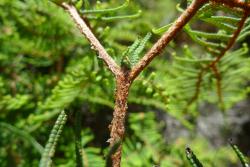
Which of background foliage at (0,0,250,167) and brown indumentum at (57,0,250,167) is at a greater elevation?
brown indumentum at (57,0,250,167)

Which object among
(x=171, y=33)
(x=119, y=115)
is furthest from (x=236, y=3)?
(x=119, y=115)

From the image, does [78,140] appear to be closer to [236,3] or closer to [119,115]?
[119,115]

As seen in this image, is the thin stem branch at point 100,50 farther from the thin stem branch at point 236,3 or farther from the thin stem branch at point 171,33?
the thin stem branch at point 236,3

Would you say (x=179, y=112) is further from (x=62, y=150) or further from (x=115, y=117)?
(x=115, y=117)

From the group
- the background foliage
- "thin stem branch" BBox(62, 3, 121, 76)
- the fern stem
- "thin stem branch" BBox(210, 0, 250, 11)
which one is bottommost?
the background foliage

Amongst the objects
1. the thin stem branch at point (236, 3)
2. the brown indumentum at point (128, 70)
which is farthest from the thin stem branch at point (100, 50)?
the thin stem branch at point (236, 3)

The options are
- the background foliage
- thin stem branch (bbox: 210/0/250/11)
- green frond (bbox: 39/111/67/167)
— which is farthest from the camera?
the background foliage

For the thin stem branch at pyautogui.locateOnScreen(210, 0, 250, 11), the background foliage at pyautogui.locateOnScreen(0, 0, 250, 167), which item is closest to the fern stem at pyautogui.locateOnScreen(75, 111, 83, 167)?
the thin stem branch at pyautogui.locateOnScreen(210, 0, 250, 11)

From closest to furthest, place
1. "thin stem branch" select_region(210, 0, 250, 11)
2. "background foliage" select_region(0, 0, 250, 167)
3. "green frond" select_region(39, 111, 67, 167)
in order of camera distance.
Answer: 1. "green frond" select_region(39, 111, 67, 167)
2. "thin stem branch" select_region(210, 0, 250, 11)
3. "background foliage" select_region(0, 0, 250, 167)

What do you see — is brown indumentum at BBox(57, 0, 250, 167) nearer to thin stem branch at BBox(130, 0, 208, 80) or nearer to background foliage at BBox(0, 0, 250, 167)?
thin stem branch at BBox(130, 0, 208, 80)

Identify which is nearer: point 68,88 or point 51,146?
point 51,146
